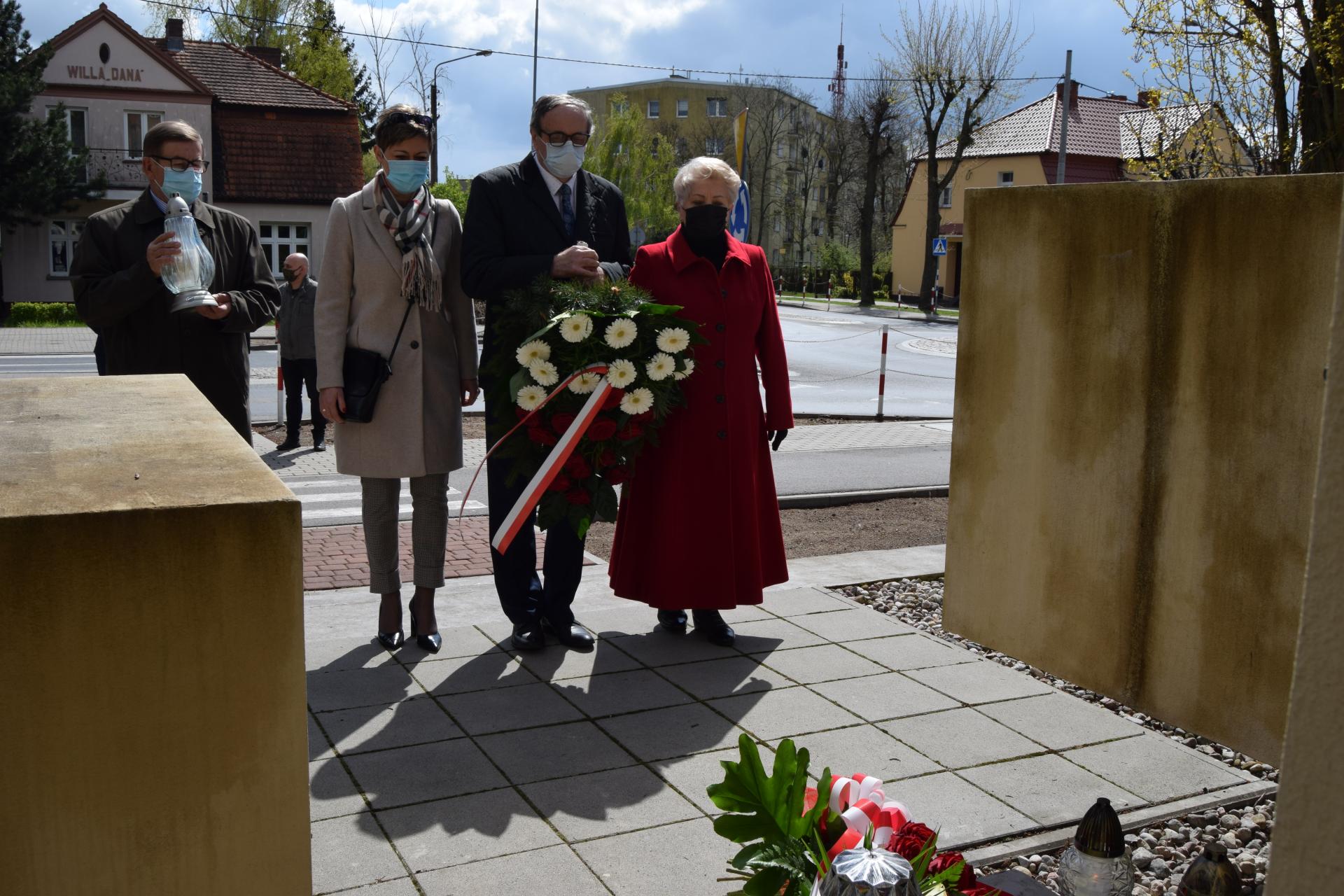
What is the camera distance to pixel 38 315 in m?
33.1

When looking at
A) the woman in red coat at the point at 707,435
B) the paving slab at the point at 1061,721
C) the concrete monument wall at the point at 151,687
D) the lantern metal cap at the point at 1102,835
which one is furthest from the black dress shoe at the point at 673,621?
the concrete monument wall at the point at 151,687

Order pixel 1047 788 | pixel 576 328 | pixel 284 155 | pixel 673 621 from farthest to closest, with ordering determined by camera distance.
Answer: pixel 284 155 → pixel 673 621 → pixel 576 328 → pixel 1047 788

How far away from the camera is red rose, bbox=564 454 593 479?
16.0ft

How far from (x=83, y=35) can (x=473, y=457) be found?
110ft

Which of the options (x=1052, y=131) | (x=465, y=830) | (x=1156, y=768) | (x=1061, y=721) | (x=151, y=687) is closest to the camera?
(x=151, y=687)

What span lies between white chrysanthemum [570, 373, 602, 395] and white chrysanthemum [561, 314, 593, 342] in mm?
151

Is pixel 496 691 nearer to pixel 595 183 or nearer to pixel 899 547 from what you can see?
pixel 595 183

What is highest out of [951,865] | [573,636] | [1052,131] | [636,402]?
[1052,131]

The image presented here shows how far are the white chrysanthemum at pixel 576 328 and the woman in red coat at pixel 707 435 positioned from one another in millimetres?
622

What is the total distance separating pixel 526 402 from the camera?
4766mm

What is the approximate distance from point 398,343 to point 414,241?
1.42 feet

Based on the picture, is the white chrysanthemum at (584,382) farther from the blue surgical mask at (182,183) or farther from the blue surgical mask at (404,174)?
the blue surgical mask at (182,183)

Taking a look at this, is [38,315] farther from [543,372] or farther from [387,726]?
[387,726]

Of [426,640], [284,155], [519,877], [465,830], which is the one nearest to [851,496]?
[426,640]
